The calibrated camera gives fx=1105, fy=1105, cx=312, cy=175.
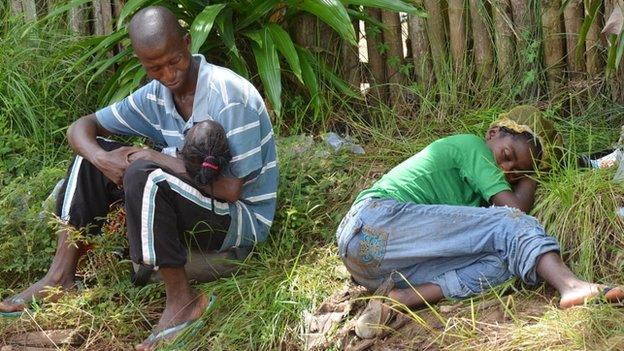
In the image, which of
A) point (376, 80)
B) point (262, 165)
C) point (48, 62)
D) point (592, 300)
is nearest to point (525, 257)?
point (592, 300)

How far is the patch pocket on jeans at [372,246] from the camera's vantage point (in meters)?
4.36

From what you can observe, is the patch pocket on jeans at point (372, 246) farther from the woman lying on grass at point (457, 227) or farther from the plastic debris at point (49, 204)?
the plastic debris at point (49, 204)

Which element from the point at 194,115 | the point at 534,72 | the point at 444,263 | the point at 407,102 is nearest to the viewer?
the point at 444,263

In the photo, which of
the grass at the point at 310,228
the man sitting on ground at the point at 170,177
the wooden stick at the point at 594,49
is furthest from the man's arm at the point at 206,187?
the wooden stick at the point at 594,49

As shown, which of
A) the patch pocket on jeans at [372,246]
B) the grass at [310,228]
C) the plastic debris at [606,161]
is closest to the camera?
the grass at [310,228]

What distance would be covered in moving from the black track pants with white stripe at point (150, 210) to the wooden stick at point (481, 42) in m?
1.78

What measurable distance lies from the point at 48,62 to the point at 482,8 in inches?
95.0

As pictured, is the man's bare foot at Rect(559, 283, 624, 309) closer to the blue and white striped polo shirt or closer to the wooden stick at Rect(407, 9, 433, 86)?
the blue and white striped polo shirt

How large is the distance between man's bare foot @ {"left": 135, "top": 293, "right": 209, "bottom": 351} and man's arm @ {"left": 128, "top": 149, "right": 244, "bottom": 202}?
441 millimetres

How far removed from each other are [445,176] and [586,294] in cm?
84

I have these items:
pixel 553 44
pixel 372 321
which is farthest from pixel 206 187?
pixel 553 44

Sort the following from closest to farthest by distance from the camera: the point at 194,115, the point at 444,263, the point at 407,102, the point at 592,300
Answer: the point at 592,300 < the point at 444,263 < the point at 194,115 < the point at 407,102

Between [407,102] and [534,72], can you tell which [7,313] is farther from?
[534,72]

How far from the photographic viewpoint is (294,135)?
5723 mm
